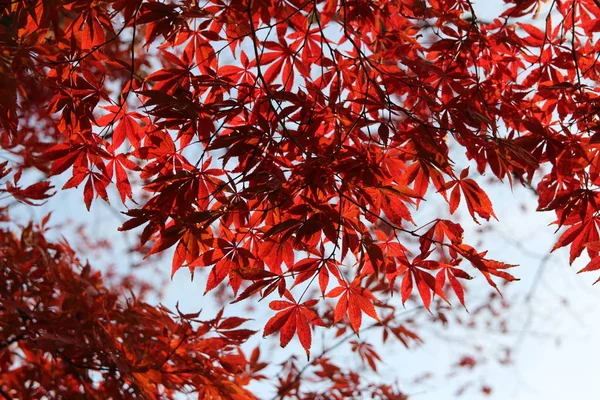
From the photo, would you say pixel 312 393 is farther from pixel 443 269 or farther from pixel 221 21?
pixel 221 21

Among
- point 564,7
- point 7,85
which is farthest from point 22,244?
point 564,7

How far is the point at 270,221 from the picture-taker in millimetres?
1410

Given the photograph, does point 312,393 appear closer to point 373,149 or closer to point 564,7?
point 373,149

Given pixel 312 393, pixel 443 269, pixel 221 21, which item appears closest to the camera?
pixel 443 269

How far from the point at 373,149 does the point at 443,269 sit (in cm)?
37

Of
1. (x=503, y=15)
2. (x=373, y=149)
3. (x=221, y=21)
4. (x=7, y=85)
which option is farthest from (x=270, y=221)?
(x=503, y=15)

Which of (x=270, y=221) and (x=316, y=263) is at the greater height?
(x=270, y=221)

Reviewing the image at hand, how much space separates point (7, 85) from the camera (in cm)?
139

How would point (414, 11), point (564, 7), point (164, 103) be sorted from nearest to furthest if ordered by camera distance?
1. point (164, 103)
2. point (414, 11)
3. point (564, 7)

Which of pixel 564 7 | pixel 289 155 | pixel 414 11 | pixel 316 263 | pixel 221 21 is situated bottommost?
pixel 316 263

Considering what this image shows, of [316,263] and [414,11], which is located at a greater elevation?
[414,11]

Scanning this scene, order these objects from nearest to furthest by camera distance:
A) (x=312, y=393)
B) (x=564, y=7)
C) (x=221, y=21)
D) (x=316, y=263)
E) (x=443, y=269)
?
(x=316, y=263)
(x=443, y=269)
(x=221, y=21)
(x=564, y=7)
(x=312, y=393)

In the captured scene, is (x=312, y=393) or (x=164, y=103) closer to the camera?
(x=164, y=103)

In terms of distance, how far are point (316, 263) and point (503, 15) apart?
1.17 metres
